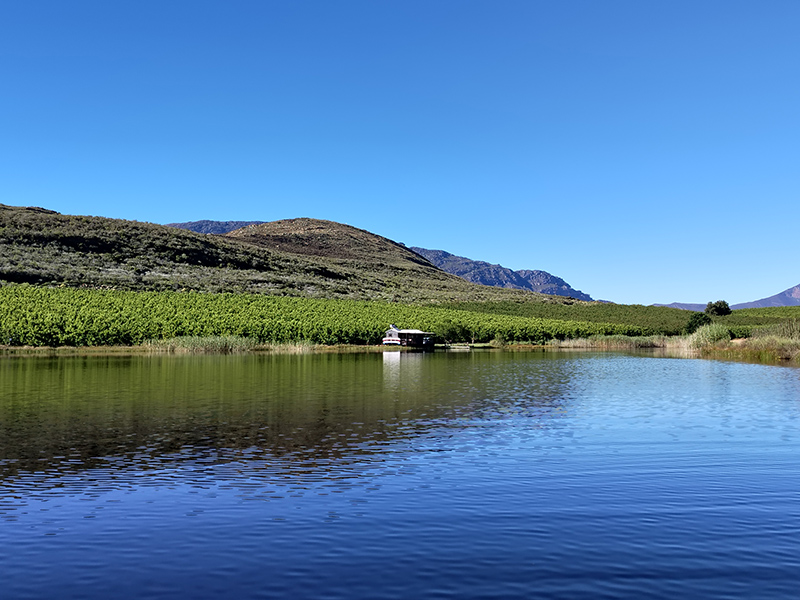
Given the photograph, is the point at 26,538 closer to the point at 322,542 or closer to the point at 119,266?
the point at 322,542

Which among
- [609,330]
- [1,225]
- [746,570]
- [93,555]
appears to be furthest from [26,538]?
[1,225]

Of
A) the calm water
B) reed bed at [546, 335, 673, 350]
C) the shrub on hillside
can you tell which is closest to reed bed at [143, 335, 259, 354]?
the calm water

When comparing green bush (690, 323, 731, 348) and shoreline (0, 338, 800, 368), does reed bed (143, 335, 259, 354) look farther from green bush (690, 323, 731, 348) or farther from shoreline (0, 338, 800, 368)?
green bush (690, 323, 731, 348)

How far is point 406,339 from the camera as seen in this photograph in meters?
89.6

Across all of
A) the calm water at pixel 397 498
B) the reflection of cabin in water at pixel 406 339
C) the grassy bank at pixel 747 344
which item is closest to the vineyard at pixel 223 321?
the reflection of cabin in water at pixel 406 339

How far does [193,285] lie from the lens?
416ft

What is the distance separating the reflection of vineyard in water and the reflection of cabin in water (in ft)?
132

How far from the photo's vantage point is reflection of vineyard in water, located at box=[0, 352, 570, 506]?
1698 centimetres

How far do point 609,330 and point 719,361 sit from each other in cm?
5710

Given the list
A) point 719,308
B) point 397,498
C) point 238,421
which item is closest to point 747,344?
point 238,421

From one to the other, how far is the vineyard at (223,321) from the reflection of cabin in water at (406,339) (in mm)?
2165

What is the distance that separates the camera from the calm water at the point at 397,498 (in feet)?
33.9

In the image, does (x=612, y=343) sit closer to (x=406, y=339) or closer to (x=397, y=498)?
(x=406, y=339)

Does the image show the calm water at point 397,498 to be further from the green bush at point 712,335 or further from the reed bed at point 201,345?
the green bush at point 712,335
